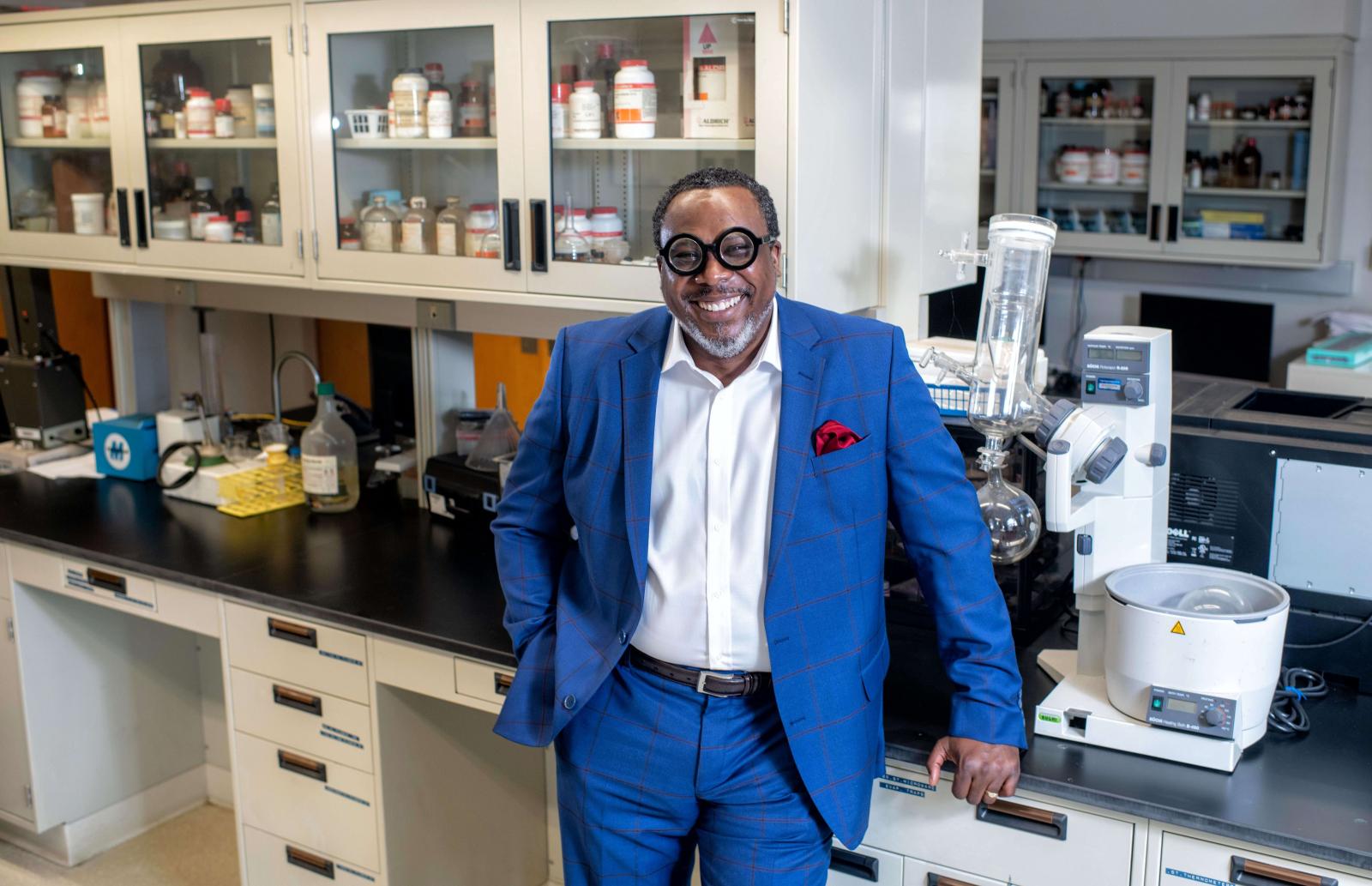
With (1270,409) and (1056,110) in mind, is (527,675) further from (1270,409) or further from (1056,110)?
(1056,110)

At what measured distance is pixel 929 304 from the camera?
2598mm

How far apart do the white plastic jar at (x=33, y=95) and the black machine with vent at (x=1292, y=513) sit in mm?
2769

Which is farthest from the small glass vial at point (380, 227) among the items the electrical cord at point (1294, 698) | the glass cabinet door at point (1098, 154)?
the glass cabinet door at point (1098, 154)

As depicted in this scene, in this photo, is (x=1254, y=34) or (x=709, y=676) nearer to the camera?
(x=709, y=676)

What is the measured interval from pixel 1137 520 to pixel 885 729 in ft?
1.56

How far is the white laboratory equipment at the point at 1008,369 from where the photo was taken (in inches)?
71.8

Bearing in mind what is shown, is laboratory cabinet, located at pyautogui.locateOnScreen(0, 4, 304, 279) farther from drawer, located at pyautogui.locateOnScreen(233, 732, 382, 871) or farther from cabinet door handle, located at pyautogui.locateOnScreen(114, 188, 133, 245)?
drawer, located at pyautogui.locateOnScreen(233, 732, 382, 871)

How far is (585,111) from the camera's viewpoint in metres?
2.40

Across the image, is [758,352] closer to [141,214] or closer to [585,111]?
[585,111]

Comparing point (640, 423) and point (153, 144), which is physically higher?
point (153, 144)

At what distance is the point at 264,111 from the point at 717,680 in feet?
6.09

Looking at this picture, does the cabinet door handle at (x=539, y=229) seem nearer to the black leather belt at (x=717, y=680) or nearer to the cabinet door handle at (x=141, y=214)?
the black leather belt at (x=717, y=680)

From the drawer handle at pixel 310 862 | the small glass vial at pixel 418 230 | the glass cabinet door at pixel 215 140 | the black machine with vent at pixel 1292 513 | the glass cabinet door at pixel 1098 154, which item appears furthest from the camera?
the glass cabinet door at pixel 1098 154

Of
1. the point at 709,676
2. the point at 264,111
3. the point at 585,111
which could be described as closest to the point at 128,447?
the point at 264,111
